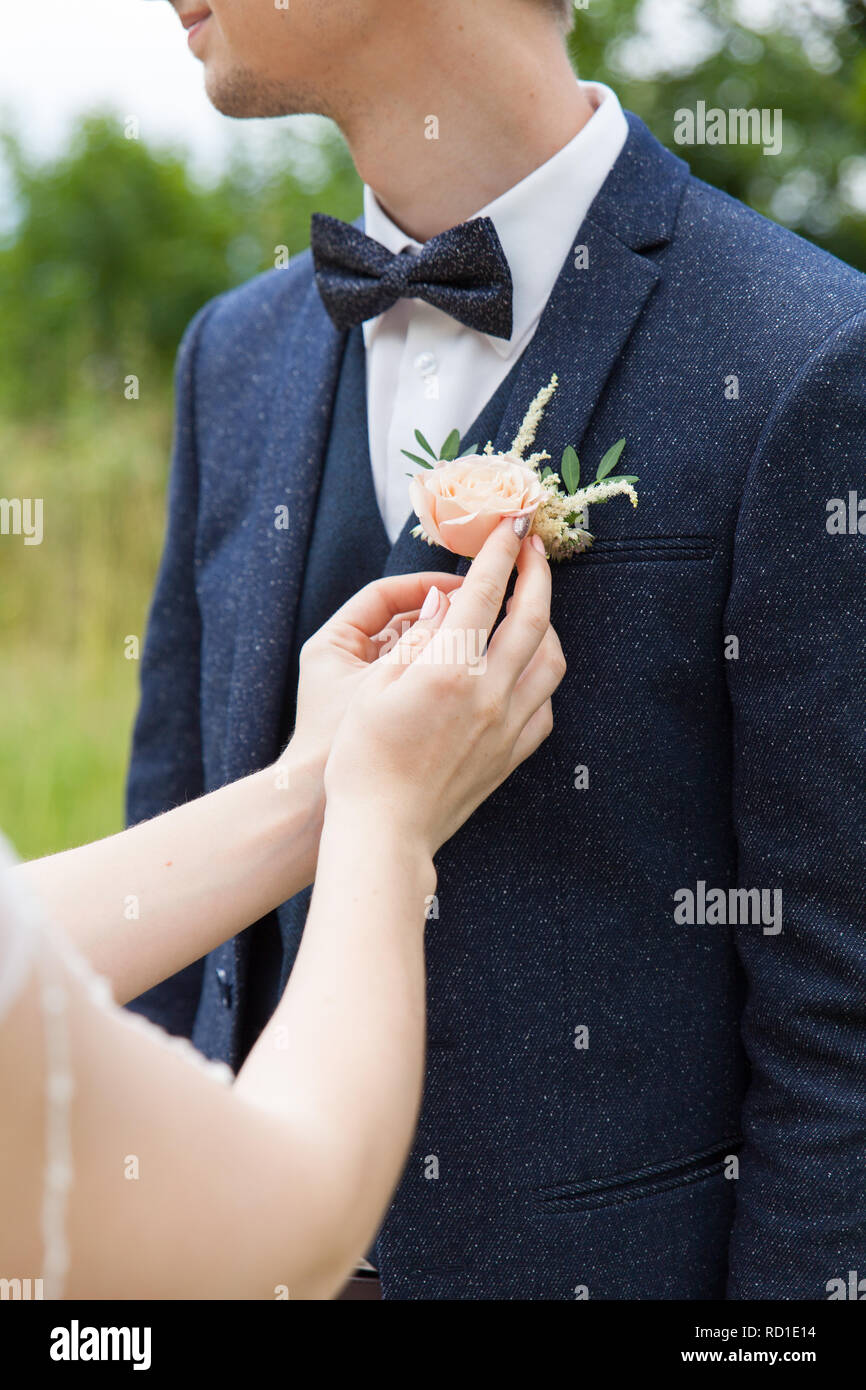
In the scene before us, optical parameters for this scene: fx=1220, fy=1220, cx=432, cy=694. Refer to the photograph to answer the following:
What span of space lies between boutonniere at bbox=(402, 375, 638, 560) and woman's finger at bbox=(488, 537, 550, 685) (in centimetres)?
8

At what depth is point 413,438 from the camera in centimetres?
159

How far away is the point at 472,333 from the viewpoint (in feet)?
5.19

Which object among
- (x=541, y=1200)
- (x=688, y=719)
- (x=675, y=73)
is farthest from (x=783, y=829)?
(x=675, y=73)

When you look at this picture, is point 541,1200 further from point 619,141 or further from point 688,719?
point 619,141

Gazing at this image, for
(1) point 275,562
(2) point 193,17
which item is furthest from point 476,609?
(2) point 193,17

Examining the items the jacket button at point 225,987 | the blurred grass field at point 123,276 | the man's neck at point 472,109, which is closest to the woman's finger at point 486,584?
the man's neck at point 472,109

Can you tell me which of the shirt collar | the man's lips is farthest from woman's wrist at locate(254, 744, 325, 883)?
the man's lips

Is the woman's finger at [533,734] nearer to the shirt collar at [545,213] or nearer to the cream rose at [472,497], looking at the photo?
the cream rose at [472,497]

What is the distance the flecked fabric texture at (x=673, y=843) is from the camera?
1.31 m

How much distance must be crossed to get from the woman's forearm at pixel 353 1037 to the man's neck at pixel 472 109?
3.18 ft

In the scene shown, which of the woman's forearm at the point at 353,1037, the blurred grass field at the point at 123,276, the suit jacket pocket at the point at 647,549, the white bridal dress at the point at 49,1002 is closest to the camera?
the white bridal dress at the point at 49,1002

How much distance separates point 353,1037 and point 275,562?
0.84m

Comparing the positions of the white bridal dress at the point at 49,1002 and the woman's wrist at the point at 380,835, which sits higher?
the woman's wrist at the point at 380,835

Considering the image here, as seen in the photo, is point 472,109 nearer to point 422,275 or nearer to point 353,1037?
point 422,275
